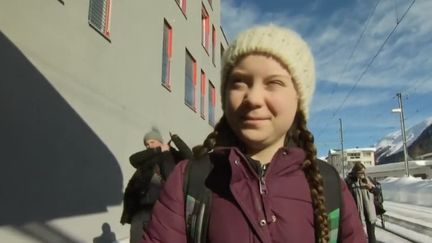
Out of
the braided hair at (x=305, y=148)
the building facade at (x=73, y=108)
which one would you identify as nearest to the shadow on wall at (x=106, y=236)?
the building facade at (x=73, y=108)

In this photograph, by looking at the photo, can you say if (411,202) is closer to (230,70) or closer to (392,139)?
(230,70)

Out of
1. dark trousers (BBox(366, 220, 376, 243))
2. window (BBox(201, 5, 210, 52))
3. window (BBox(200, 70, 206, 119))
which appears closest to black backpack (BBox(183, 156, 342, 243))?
dark trousers (BBox(366, 220, 376, 243))

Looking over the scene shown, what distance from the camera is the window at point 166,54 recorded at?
35.0 ft

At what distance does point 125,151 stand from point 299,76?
6485mm

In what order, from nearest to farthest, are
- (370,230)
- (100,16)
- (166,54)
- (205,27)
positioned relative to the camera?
(100,16) < (370,230) < (166,54) < (205,27)

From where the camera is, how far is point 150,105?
9.28 metres

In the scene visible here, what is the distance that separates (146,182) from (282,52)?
3.33 metres

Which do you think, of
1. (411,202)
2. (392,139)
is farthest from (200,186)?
(392,139)

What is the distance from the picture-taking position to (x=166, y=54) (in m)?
11.0

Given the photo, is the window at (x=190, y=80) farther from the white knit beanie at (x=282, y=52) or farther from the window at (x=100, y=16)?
the white knit beanie at (x=282, y=52)

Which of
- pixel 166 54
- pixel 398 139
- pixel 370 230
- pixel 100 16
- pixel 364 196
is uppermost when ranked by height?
pixel 398 139

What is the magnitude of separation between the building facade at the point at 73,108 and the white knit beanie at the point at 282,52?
3.54 m

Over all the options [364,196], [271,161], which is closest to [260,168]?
[271,161]

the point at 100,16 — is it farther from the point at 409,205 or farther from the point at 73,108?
the point at 409,205
